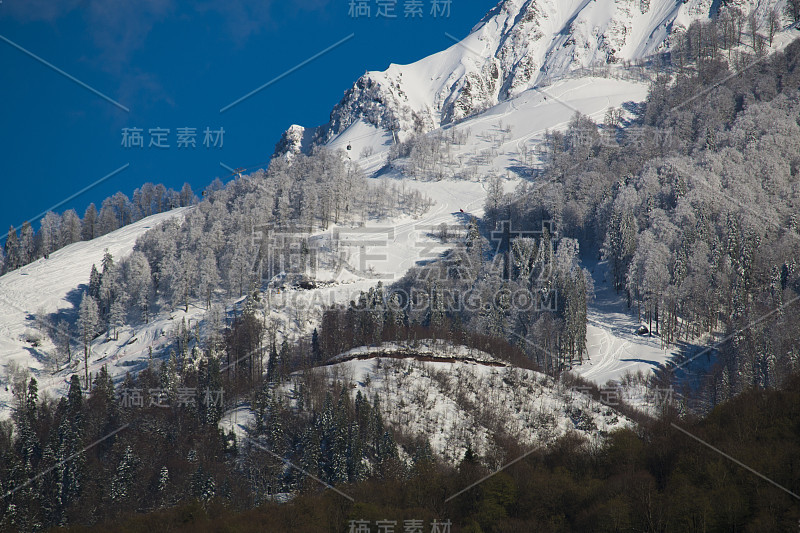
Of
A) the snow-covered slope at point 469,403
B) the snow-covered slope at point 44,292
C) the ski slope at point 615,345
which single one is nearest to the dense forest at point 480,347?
the ski slope at point 615,345

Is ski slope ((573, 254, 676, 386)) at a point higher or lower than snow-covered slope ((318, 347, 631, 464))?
higher

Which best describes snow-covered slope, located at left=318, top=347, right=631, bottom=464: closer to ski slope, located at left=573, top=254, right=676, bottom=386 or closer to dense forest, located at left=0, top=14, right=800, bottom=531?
dense forest, located at left=0, top=14, right=800, bottom=531

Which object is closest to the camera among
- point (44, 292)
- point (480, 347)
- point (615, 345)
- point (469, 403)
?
point (469, 403)

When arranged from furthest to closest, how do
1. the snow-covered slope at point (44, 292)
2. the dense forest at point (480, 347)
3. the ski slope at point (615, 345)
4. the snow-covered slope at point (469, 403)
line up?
the snow-covered slope at point (44, 292) → the ski slope at point (615, 345) → the snow-covered slope at point (469, 403) → the dense forest at point (480, 347)

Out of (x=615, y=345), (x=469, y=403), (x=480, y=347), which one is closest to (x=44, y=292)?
(x=480, y=347)

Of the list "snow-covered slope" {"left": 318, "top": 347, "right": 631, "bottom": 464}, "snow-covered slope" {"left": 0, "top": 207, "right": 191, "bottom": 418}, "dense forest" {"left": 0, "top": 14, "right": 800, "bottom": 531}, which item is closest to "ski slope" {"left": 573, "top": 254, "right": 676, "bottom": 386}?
"dense forest" {"left": 0, "top": 14, "right": 800, "bottom": 531}

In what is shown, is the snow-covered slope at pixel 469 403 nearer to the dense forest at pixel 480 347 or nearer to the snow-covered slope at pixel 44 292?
the dense forest at pixel 480 347

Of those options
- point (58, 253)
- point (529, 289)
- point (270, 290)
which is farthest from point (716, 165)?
point (58, 253)

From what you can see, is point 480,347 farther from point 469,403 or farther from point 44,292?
point 44,292

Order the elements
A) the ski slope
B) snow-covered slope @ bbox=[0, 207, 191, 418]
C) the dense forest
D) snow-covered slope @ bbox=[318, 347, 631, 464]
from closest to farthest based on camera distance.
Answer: the dense forest, snow-covered slope @ bbox=[318, 347, 631, 464], the ski slope, snow-covered slope @ bbox=[0, 207, 191, 418]
